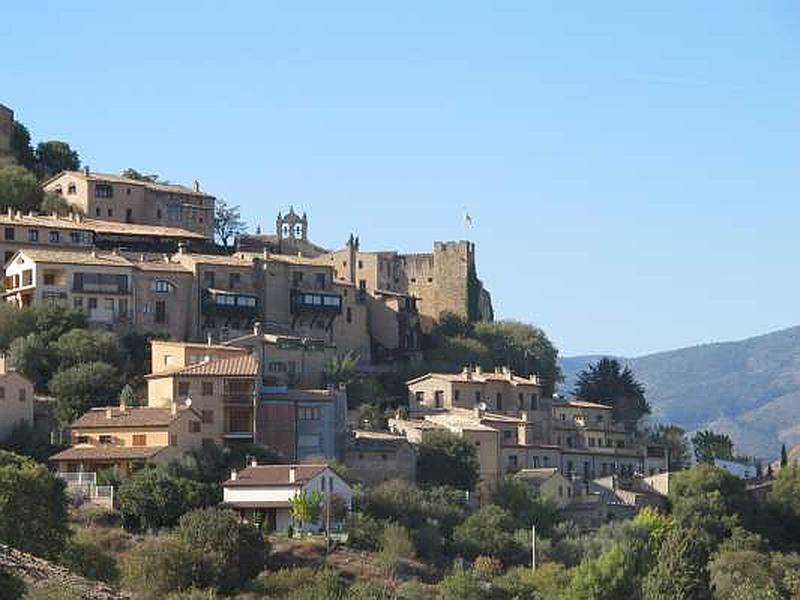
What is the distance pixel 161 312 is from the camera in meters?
91.4

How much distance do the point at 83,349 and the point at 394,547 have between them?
1769 cm

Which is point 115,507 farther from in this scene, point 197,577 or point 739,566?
point 739,566

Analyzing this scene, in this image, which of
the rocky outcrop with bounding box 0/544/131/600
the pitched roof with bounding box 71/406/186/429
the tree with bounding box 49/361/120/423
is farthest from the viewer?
the tree with bounding box 49/361/120/423

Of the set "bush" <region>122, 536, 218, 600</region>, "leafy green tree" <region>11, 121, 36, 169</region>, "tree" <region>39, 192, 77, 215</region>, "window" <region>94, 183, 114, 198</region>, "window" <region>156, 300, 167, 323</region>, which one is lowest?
"bush" <region>122, 536, 218, 600</region>

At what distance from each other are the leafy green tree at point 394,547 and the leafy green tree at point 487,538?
3.04 meters

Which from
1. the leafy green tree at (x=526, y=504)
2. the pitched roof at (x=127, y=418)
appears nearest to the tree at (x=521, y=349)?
the leafy green tree at (x=526, y=504)

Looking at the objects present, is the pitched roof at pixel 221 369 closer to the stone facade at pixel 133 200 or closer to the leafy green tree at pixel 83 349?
the leafy green tree at pixel 83 349

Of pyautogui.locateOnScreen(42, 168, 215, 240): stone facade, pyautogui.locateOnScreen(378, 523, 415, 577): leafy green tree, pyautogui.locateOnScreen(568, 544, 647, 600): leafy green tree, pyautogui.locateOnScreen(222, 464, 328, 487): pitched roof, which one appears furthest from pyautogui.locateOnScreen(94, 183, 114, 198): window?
pyautogui.locateOnScreen(568, 544, 647, 600): leafy green tree

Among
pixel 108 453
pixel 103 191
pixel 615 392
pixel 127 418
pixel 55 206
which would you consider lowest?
pixel 108 453

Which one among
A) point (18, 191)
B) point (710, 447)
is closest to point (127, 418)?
point (18, 191)

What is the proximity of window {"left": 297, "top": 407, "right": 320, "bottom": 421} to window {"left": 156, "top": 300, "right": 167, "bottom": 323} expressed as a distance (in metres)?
11.7

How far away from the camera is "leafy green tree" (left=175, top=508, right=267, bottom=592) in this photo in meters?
66.1

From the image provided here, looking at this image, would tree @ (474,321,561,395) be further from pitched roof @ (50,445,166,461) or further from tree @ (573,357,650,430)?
pitched roof @ (50,445,166,461)

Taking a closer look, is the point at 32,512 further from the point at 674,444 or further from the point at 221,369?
the point at 674,444
